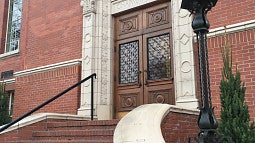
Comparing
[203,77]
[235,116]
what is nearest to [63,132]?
[235,116]

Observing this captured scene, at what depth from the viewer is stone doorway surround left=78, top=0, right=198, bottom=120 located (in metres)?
6.84

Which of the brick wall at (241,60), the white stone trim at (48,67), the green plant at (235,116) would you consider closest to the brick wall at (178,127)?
the green plant at (235,116)

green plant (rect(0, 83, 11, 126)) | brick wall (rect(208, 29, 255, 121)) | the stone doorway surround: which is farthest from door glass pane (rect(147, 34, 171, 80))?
green plant (rect(0, 83, 11, 126))

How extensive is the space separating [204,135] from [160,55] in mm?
4644

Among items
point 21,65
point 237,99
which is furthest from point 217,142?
point 21,65

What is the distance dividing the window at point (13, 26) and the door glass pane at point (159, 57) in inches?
246

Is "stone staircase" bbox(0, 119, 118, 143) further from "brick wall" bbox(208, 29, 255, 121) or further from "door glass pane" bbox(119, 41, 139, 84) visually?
"brick wall" bbox(208, 29, 255, 121)

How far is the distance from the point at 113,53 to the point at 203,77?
5.38m

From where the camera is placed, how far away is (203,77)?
327cm

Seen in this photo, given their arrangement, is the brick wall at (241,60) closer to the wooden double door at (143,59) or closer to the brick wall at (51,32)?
the wooden double door at (143,59)

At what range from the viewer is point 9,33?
1230 centimetres

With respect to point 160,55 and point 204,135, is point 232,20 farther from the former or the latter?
point 204,135

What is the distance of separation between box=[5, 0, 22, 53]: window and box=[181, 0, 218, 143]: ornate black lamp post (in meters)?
9.68

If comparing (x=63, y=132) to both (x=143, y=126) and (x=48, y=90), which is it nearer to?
(x=143, y=126)
